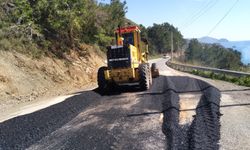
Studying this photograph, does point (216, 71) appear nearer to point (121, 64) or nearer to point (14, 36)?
point (121, 64)

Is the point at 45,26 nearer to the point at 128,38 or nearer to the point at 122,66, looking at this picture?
the point at 128,38

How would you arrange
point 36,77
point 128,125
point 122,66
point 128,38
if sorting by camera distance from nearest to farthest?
point 128,125
point 122,66
point 128,38
point 36,77

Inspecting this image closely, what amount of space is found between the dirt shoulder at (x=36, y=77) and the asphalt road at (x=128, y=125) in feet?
14.9

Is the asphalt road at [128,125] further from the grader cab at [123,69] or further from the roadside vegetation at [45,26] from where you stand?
the roadside vegetation at [45,26]

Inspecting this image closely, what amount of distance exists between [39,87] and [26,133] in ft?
34.7

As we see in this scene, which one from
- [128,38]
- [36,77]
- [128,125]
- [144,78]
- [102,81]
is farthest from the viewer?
[36,77]

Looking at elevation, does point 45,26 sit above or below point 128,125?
above

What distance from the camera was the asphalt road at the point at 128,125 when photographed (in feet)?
25.4

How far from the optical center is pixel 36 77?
20.5 metres

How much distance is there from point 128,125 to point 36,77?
12243 millimetres

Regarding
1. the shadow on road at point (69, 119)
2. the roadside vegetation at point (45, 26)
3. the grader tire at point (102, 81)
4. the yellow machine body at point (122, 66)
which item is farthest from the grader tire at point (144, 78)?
the roadside vegetation at point (45, 26)

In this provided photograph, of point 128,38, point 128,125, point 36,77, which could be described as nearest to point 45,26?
point 36,77

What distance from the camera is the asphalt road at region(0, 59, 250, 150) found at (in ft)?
25.4

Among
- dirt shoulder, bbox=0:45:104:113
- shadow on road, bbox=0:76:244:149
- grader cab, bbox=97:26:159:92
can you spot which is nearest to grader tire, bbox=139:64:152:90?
grader cab, bbox=97:26:159:92
